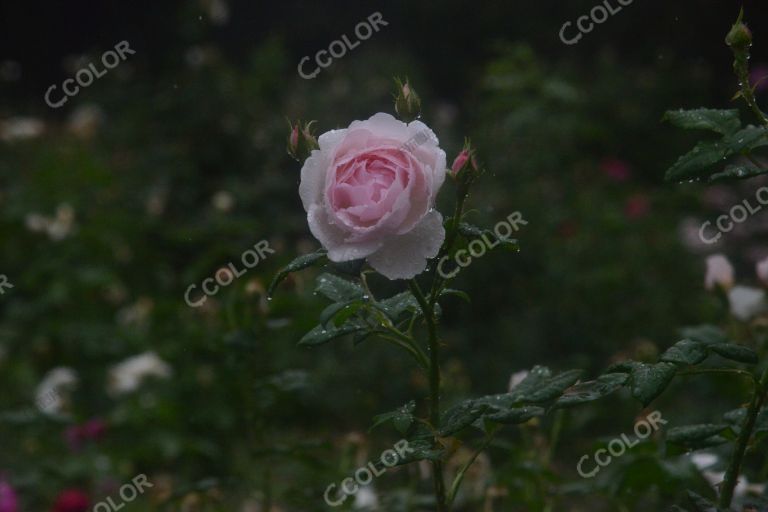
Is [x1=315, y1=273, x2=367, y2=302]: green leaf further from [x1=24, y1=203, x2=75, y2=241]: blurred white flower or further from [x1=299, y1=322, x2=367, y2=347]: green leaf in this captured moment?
[x1=24, y1=203, x2=75, y2=241]: blurred white flower

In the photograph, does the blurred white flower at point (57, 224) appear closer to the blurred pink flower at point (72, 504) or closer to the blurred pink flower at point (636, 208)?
the blurred pink flower at point (72, 504)

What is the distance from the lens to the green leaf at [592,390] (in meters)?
0.93

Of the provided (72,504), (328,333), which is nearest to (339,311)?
(328,333)

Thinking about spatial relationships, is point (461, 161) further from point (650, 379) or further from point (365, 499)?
point (365, 499)

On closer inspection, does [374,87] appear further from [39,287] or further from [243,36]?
[243,36]

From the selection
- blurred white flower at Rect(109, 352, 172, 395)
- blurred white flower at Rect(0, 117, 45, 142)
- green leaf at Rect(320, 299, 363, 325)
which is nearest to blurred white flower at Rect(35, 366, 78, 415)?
blurred white flower at Rect(109, 352, 172, 395)

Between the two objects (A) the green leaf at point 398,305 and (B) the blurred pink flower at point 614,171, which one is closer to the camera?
(A) the green leaf at point 398,305

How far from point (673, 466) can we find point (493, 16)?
575cm

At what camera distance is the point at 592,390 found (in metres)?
0.97

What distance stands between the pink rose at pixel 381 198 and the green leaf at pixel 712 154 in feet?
0.79

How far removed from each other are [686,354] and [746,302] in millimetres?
715
